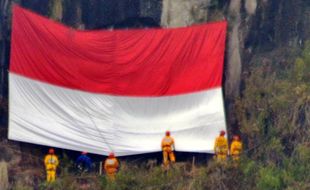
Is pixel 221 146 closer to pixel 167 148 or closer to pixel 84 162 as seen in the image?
pixel 167 148

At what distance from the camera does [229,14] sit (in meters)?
25.6

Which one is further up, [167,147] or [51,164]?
[167,147]

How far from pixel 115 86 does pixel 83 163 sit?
231 cm

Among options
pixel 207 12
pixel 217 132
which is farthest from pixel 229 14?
pixel 217 132

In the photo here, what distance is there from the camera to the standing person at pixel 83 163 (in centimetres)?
2332

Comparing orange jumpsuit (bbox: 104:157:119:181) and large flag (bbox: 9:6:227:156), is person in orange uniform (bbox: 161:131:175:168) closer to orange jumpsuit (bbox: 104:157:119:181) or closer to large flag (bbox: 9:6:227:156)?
large flag (bbox: 9:6:227:156)

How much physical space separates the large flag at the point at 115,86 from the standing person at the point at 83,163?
0.22 metres

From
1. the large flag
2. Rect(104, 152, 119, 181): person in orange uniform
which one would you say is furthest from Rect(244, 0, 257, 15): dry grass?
Rect(104, 152, 119, 181): person in orange uniform

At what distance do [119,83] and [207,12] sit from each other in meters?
3.60

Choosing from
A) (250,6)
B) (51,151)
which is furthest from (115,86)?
(250,6)

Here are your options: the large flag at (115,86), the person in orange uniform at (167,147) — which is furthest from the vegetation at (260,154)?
the large flag at (115,86)

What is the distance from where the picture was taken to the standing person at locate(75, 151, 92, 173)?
23.3 meters

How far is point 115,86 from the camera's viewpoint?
24000 mm

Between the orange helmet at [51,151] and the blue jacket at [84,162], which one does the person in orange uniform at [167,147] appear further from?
the orange helmet at [51,151]
